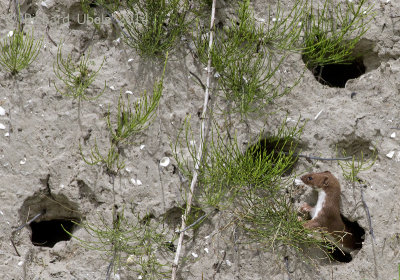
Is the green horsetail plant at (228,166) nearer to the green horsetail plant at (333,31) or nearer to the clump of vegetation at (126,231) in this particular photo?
the clump of vegetation at (126,231)

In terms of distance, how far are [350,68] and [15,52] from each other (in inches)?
83.1

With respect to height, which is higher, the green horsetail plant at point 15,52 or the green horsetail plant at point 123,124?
the green horsetail plant at point 15,52

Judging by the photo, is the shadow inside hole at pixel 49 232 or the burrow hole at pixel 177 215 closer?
the burrow hole at pixel 177 215

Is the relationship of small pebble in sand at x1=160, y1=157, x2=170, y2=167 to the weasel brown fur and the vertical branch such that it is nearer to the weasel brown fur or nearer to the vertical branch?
the vertical branch

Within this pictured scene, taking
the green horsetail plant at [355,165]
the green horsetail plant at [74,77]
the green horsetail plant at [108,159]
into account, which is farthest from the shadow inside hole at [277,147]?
the green horsetail plant at [74,77]

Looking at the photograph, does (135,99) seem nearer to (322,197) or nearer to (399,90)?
(322,197)

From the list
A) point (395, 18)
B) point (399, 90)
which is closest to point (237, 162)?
point (399, 90)

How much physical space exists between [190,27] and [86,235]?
140 centimetres

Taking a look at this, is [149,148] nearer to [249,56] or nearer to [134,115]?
[134,115]

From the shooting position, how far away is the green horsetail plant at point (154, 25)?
3.27m

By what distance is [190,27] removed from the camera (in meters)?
3.38

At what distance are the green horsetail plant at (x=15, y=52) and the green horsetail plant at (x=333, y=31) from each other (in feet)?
5.42

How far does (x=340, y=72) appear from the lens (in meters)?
3.64

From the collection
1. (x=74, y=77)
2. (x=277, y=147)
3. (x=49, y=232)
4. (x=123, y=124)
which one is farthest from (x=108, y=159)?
(x=277, y=147)
